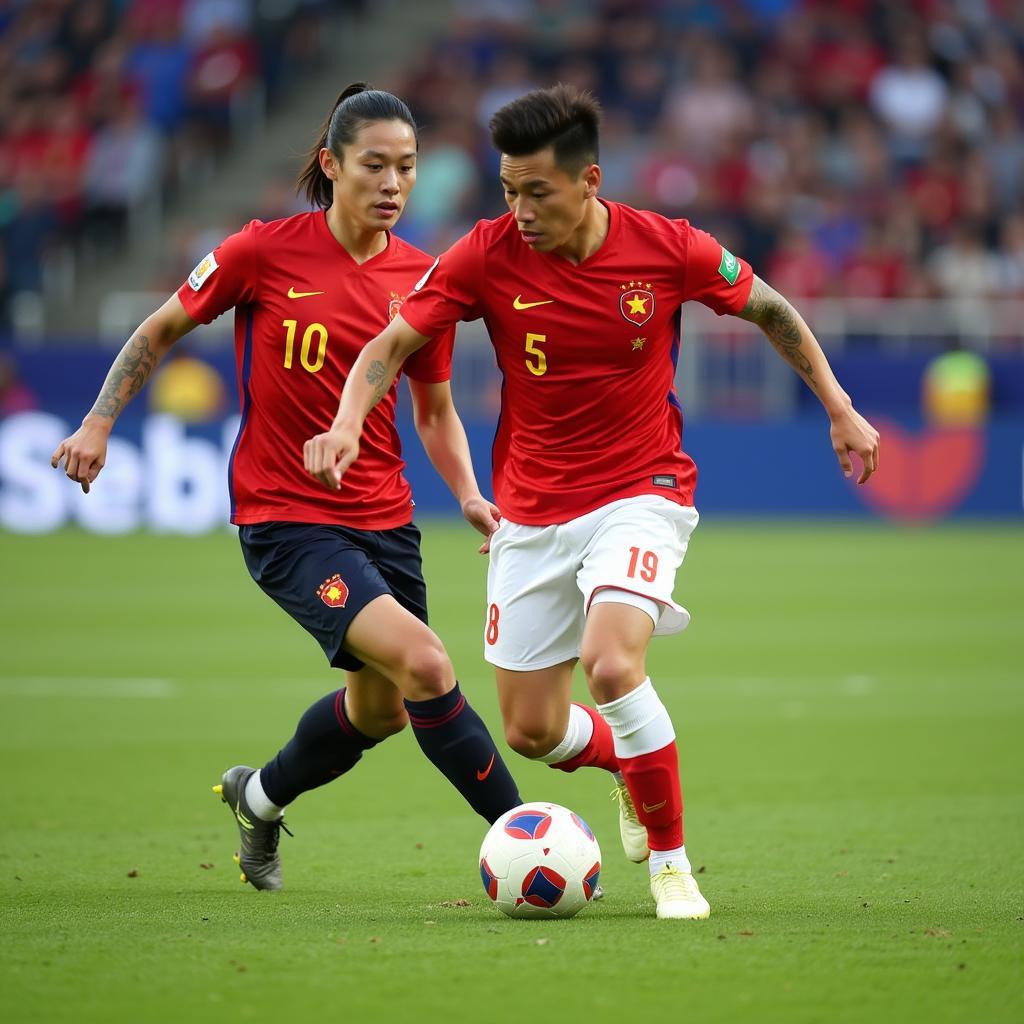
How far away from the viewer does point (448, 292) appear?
548cm

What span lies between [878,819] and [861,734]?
222cm

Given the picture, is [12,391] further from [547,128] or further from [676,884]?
[676,884]

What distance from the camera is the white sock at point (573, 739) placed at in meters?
6.04

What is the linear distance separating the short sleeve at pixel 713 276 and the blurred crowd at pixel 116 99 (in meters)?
19.4

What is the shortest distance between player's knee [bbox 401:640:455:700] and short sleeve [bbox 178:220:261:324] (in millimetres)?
1320

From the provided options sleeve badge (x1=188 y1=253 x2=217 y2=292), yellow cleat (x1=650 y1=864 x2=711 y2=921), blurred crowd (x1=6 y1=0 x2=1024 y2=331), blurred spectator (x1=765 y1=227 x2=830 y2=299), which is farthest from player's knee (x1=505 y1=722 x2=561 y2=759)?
blurred crowd (x1=6 y1=0 x2=1024 y2=331)

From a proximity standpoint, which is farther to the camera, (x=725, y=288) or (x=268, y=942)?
(x=725, y=288)

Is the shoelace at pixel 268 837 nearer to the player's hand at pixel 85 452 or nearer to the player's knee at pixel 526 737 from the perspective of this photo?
the player's knee at pixel 526 737

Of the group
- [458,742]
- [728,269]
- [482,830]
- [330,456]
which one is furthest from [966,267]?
[330,456]

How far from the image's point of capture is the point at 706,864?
6.24 m

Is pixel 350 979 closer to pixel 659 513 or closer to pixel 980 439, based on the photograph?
pixel 659 513

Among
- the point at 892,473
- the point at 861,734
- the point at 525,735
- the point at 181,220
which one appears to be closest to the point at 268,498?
the point at 525,735

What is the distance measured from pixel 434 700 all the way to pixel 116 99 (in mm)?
21785

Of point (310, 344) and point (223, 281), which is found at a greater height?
point (223, 281)
